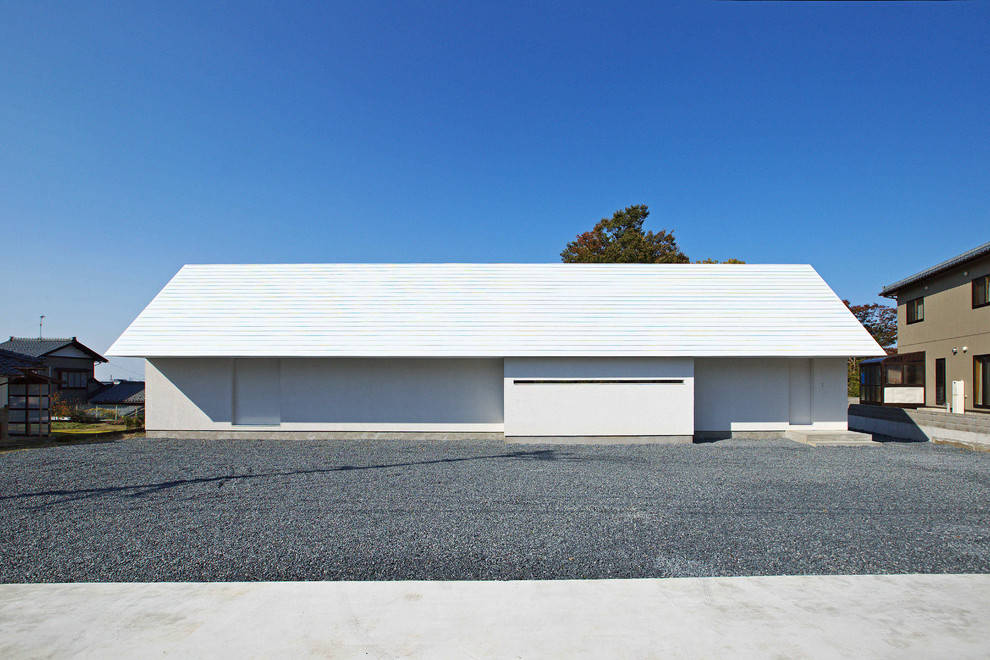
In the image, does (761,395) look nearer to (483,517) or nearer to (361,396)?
(361,396)

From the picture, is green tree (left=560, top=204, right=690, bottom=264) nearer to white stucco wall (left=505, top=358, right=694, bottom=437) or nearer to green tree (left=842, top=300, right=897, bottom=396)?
green tree (left=842, top=300, right=897, bottom=396)

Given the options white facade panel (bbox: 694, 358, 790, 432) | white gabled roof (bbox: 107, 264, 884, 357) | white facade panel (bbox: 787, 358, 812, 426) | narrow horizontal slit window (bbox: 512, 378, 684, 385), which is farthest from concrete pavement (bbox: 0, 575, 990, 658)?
white facade panel (bbox: 787, 358, 812, 426)

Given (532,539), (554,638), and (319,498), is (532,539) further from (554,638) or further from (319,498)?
(319,498)

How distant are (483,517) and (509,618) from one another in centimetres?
251

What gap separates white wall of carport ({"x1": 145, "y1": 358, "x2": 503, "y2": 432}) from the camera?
1407 centimetres

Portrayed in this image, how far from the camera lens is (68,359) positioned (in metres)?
31.8

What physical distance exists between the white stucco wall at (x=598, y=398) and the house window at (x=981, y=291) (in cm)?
971

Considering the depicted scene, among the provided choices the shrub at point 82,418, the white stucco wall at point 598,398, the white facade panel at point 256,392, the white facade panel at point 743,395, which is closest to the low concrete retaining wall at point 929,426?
the white facade panel at point 743,395

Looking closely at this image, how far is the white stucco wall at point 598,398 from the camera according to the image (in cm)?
1334

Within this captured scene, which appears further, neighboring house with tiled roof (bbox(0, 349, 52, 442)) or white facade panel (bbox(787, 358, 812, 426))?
white facade panel (bbox(787, 358, 812, 426))

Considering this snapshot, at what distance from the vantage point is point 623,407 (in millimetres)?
13383

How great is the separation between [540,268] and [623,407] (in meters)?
4.83

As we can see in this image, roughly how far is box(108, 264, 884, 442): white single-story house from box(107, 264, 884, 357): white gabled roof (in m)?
0.05

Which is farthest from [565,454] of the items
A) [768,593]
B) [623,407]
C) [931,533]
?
[768,593]
